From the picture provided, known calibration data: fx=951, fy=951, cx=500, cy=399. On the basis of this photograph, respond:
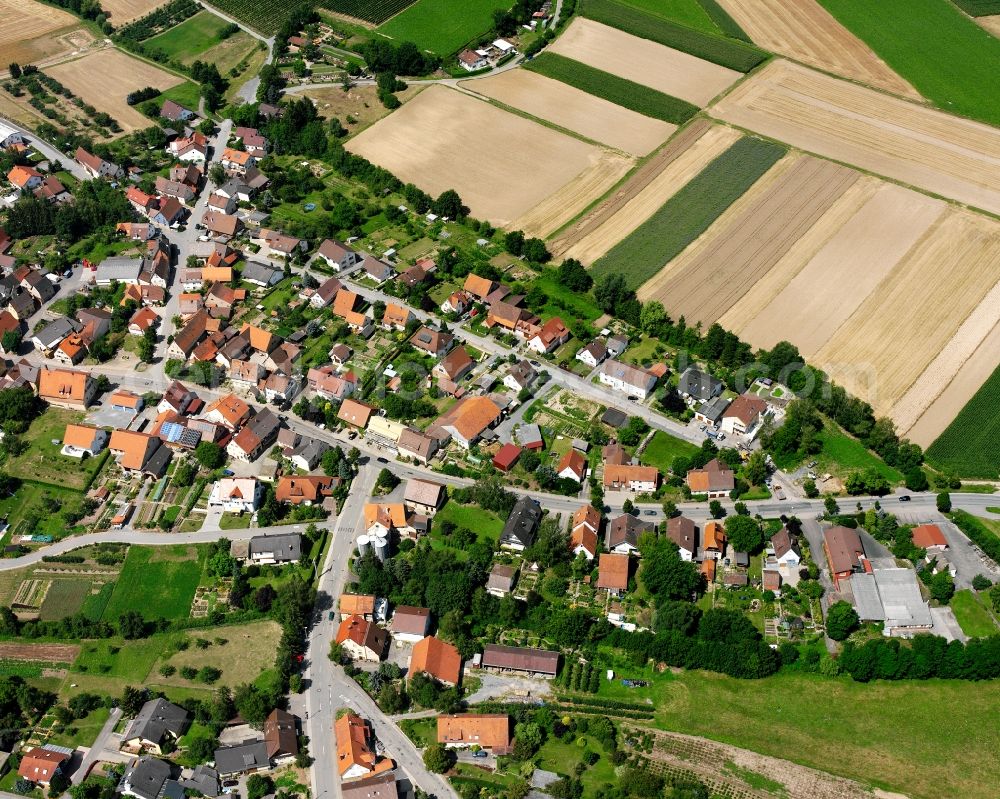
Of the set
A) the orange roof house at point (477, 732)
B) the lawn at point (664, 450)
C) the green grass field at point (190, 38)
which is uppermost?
the green grass field at point (190, 38)

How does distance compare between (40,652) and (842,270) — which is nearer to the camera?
(40,652)

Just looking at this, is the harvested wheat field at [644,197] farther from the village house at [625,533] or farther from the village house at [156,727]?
the village house at [156,727]

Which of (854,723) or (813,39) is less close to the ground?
(813,39)

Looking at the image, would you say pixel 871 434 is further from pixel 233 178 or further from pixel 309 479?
pixel 233 178

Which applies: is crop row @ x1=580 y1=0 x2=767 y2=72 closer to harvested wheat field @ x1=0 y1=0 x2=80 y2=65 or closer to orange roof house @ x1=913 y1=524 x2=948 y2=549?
harvested wheat field @ x1=0 y1=0 x2=80 y2=65

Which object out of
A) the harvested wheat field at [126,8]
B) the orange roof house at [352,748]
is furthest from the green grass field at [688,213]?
the harvested wheat field at [126,8]

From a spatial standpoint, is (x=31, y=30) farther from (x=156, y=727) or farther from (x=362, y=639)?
(x=362, y=639)

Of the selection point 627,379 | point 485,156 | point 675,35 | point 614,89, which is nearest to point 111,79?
point 485,156
